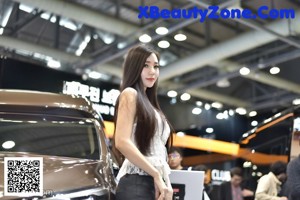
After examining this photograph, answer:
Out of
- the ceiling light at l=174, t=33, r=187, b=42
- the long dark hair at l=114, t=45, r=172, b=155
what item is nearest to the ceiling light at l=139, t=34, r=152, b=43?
the ceiling light at l=174, t=33, r=187, b=42

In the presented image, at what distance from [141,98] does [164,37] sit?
10.5 meters

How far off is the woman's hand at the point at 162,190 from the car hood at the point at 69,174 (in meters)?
0.74

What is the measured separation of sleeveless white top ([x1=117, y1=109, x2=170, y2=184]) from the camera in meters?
2.69

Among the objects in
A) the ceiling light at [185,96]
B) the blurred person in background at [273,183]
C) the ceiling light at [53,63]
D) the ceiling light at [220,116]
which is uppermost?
the ceiling light at [53,63]

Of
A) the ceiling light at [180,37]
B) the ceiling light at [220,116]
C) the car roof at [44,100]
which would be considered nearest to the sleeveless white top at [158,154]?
the car roof at [44,100]

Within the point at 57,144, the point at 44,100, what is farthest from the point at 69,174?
the point at 44,100

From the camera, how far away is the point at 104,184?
131 inches

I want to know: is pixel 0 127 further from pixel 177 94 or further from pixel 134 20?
pixel 177 94

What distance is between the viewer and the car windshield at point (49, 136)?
3812mm

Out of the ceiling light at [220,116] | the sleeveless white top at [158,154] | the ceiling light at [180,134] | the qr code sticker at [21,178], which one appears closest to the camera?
the sleeveless white top at [158,154]

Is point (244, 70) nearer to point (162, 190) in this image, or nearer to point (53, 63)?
point (53, 63)

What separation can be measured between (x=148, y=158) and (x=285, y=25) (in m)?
9.35

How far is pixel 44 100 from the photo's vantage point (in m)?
4.31

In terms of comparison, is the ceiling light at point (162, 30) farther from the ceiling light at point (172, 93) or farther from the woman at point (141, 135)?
the woman at point (141, 135)
